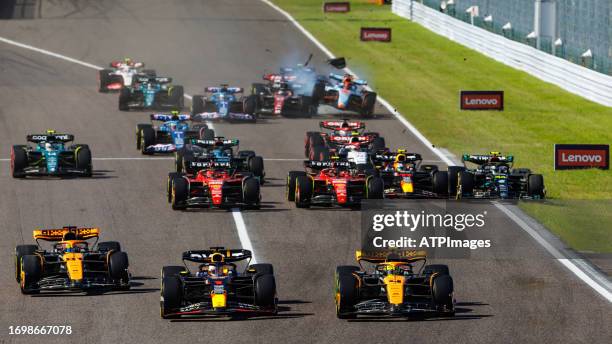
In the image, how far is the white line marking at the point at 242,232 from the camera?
95.2 feet

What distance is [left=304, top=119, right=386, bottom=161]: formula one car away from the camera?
37.7 meters

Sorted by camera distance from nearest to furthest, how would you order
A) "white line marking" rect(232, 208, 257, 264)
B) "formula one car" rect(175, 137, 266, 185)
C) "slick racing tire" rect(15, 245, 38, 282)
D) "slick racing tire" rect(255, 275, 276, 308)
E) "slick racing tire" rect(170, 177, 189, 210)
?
"slick racing tire" rect(255, 275, 276, 308)
"slick racing tire" rect(15, 245, 38, 282)
"white line marking" rect(232, 208, 257, 264)
"slick racing tire" rect(170, 177, 189, 210)
"formula one car" rect(175, 137, 266, 185)

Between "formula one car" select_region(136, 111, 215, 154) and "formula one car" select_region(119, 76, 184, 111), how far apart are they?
32.4 ft

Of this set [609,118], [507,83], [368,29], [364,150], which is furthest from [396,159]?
[368,29]

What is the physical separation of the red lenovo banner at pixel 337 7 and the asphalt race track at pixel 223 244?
1087 inches

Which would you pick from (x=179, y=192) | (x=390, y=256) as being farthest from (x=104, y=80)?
(x=390, y=256)

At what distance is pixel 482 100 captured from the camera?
175 feet

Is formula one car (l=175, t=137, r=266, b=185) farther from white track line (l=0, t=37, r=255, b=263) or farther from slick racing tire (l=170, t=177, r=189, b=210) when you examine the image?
white track line (l=0, t=37, r=255, b=263)

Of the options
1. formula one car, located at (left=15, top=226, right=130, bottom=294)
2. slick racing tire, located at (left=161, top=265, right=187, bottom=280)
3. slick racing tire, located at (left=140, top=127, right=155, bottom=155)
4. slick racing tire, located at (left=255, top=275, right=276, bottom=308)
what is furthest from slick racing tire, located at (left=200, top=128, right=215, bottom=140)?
slick racing tire, located at (left=255, top=275, right=276, bottom=308)

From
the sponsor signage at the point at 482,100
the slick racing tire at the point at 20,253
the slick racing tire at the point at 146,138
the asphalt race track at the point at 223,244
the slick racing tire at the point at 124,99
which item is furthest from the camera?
the sponsor signage at the point at 482,100

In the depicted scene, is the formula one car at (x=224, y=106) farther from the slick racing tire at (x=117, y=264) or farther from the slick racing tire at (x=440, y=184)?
the slick racing tire at (x=117, y=264)

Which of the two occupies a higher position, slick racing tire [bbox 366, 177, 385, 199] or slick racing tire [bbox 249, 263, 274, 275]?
slick racing tire [bbox 366, 177, 385, 199]

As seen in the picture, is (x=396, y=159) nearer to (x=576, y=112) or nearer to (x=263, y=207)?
(x=263, y=207)

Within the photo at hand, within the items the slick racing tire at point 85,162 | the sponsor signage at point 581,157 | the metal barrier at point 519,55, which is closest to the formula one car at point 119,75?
the metal barrier at point 519,55
